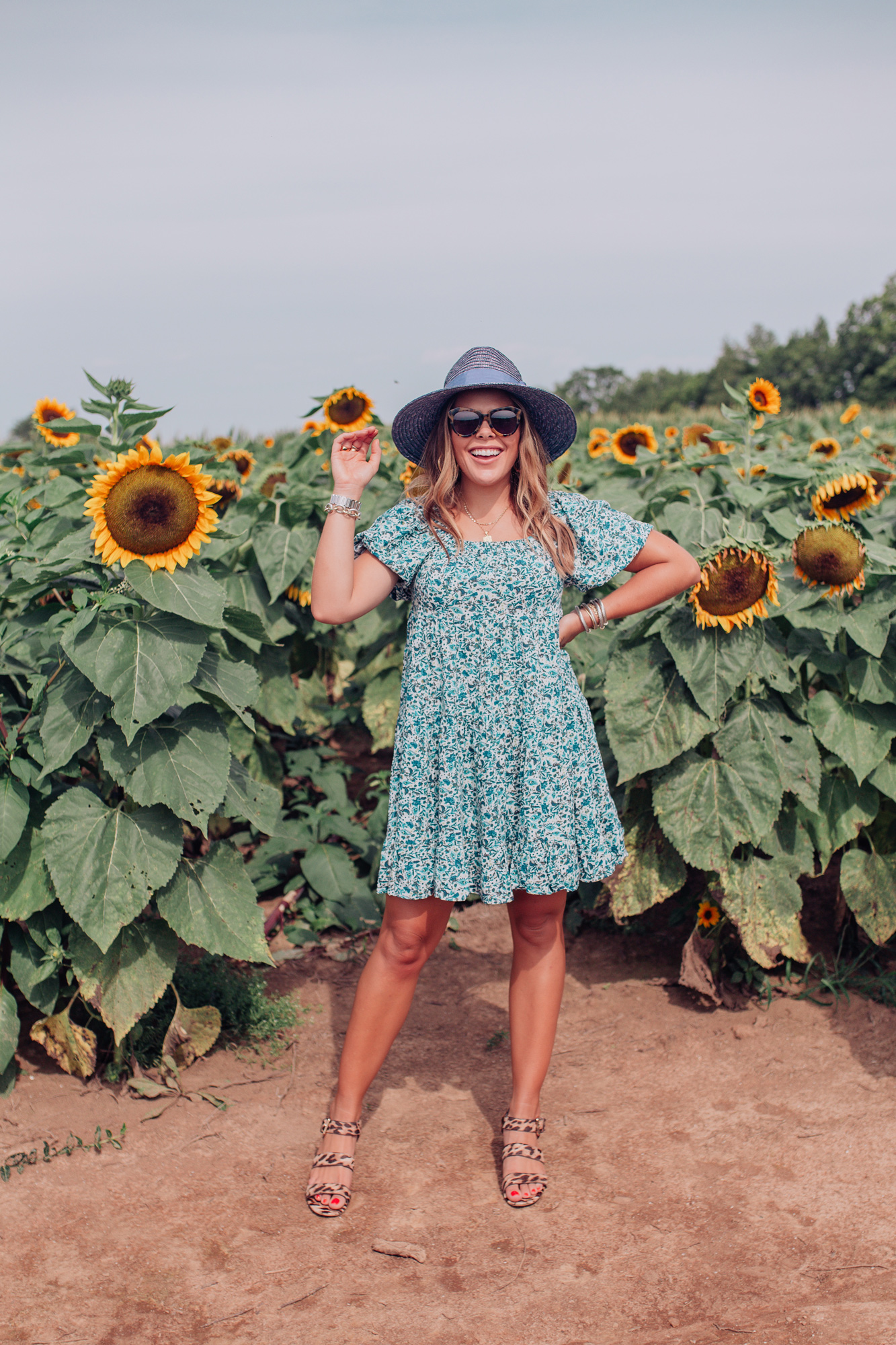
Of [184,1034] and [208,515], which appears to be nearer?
[208,515]

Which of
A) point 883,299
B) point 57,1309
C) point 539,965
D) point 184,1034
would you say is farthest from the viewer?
point 883,299

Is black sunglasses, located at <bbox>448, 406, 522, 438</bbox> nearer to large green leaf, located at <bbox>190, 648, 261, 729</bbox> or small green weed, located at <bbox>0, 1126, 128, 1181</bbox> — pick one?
large green leaf, located at <bbox>190, 648, 261, 729</bbox>

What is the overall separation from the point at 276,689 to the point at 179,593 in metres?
1.46

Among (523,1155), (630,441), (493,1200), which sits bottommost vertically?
(493,1200)

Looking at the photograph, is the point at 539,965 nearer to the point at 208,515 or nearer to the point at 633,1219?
the point at 633,1219

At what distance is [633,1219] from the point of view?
255cm

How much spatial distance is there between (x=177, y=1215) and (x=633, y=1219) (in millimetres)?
1035

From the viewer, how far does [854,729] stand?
130 inches

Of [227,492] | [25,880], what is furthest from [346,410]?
[25,880]

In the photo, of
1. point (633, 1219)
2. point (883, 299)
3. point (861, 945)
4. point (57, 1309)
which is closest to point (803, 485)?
point (861, 945)

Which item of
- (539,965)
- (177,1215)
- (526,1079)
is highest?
(539,965)

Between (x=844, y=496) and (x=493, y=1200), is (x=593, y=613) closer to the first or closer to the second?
(x=844, y=496)

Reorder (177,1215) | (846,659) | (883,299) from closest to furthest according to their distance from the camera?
(177,1215), (846,659), (883,299)

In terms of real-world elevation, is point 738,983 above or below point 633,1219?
above
